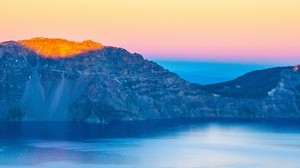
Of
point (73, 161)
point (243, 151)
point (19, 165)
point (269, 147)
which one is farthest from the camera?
point (269, 147)

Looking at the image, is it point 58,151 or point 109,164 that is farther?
point 58,151

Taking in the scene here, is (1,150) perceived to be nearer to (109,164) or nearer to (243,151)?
(109,164)

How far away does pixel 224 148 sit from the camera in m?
188

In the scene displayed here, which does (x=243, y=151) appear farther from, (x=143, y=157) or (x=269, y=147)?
(x=143, y=157)

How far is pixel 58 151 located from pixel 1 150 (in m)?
13.1

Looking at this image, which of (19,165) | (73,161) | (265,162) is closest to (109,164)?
(73,161)

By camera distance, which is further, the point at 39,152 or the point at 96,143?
the point at 96,143

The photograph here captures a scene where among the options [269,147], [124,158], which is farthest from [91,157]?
[269,147]

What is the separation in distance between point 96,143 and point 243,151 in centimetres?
4221

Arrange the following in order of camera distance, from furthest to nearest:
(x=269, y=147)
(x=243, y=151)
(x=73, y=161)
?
(x=269, y=147), (x=243, y=151), (x=73, y=161)

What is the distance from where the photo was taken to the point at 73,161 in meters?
151

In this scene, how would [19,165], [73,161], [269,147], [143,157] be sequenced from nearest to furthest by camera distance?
[19,165], [73,161], [143,157], [269,147]

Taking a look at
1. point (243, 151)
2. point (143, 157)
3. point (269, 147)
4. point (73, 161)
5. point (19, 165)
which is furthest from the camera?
point (269, 147)

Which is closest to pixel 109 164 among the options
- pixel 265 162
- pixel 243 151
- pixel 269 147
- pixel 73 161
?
pixel 73 161
